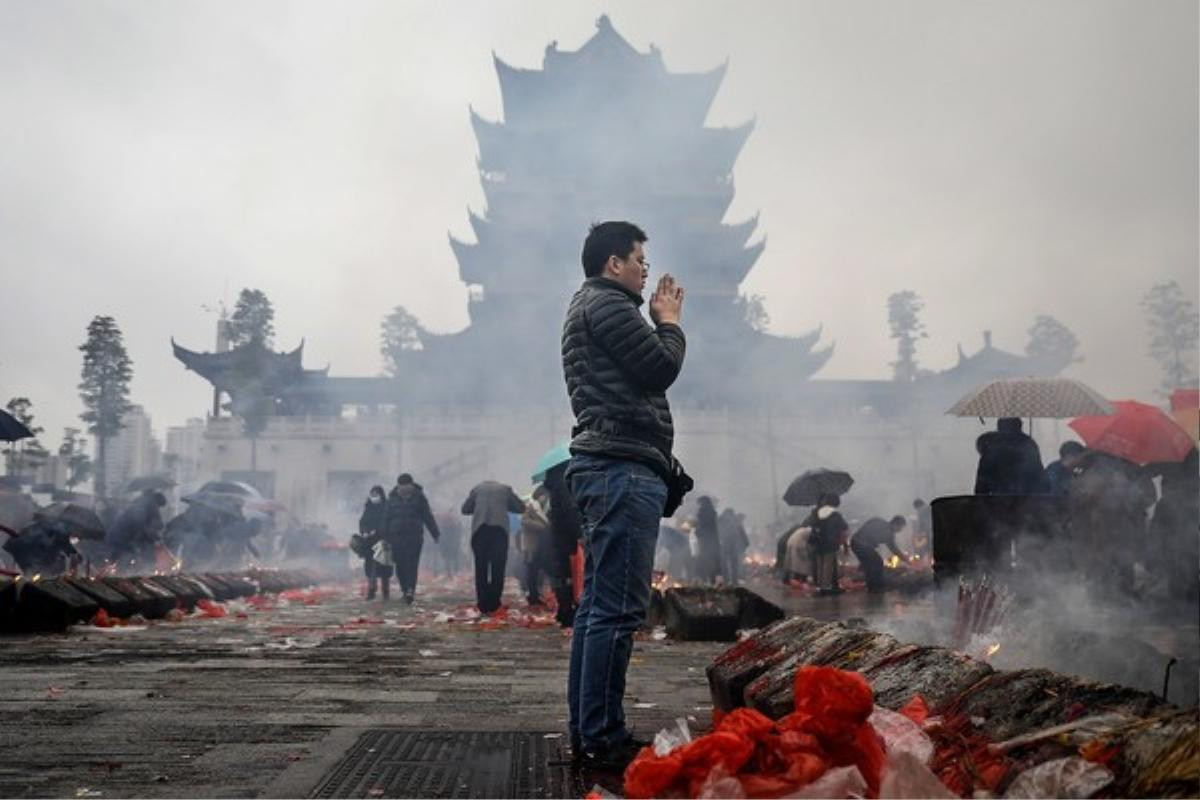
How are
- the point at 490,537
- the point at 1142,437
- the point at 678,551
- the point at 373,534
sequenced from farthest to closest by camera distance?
the point at 678,551
the point at 373,534
the point at 490,537
the point at 1142,437

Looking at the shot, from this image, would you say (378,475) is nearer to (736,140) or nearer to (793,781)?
(736,140)

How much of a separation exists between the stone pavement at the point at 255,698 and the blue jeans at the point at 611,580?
572 mm

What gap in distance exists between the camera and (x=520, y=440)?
3938 cm

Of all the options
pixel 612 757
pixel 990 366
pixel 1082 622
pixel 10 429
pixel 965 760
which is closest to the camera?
pixel 965 760

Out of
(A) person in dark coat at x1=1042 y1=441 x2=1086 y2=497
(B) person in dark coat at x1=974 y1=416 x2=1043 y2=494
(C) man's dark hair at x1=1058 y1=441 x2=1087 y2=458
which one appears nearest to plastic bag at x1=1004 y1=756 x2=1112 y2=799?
(B) person in dark coat at x1=974 y1=416 x2=1043 y2=494

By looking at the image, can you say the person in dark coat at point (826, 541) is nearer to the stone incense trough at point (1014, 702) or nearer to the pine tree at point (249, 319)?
the stone incense trough at point (1014, 702)

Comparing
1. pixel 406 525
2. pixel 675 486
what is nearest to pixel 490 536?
pixel 406 525

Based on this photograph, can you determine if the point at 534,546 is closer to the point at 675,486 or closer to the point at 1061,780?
the point at 675,486

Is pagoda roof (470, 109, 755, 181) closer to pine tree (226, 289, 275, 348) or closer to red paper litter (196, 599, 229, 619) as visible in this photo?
pine tree (226, 289, 275, 348)

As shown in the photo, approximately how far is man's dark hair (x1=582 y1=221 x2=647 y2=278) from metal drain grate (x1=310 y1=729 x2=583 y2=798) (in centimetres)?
159

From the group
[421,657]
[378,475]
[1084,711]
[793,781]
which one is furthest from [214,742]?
[378,475]

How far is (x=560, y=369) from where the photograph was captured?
1734 inches

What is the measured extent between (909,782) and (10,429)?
10.5m

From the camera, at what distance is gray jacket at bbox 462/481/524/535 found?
37.8ft
